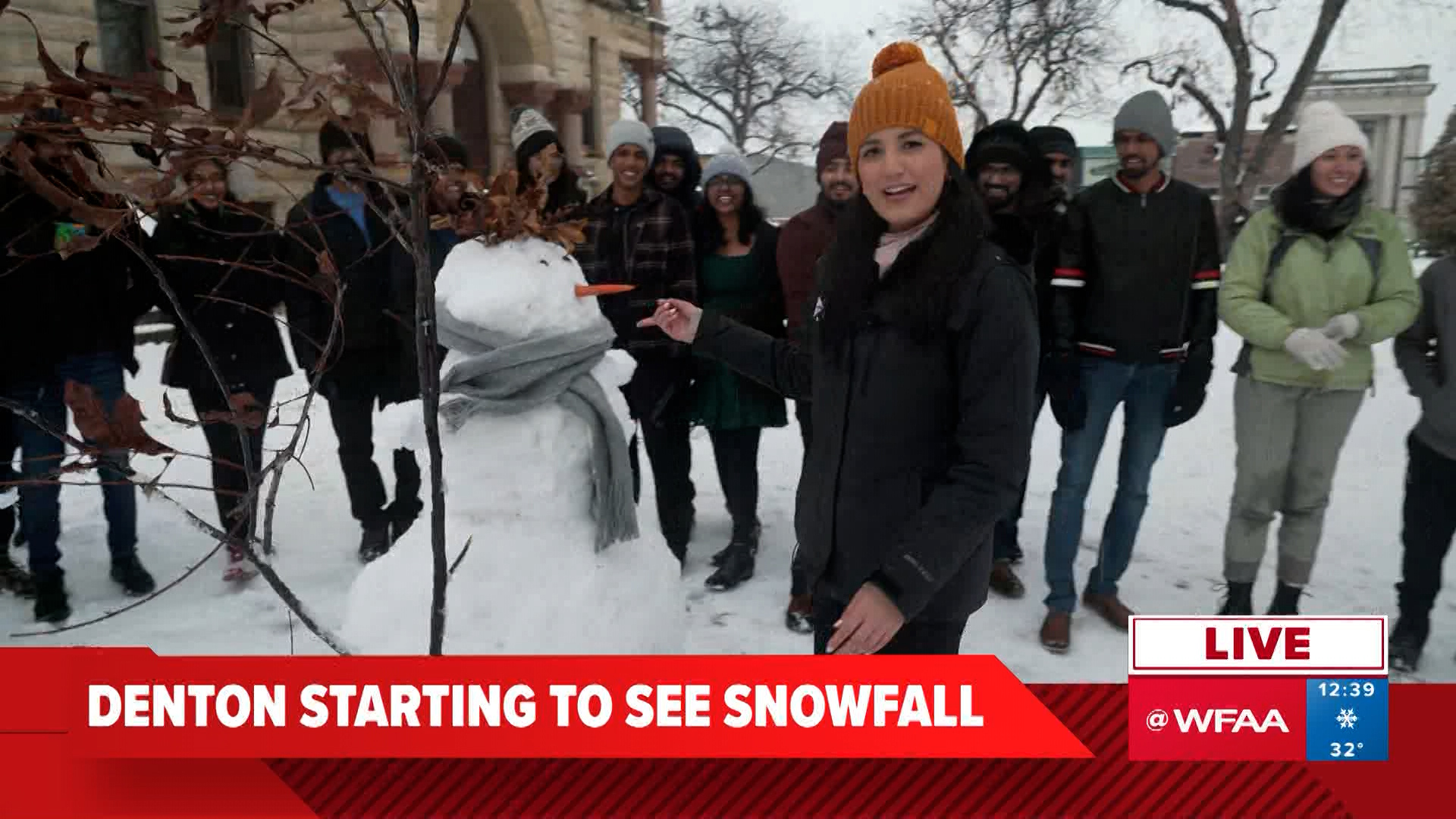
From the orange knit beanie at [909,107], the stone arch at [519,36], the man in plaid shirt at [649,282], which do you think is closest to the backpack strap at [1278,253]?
the orange knit beanie at [909,107]

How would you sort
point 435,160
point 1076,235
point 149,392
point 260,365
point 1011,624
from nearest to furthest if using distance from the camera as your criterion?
point 435,160, point 1076,235, point 1011,624, point 260,365, point 149,392

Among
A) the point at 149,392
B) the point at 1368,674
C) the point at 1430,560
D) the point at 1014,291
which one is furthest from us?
the point at 149,392

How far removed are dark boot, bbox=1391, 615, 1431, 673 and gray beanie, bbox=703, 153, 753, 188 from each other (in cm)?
289

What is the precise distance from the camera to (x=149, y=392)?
6270 mm

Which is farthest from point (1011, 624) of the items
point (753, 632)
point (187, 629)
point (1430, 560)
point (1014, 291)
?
point (187, 629)

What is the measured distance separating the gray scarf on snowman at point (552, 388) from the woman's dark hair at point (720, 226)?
4.90 ft

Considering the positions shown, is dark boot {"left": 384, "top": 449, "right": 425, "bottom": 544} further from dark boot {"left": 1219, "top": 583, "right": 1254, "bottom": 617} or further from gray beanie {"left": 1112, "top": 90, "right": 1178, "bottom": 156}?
dark boot {"left": 1219, "top": 583, "right": 1254, "bottom": 617}

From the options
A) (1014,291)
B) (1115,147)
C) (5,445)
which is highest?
(1115,147)

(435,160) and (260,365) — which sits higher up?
(435,160)

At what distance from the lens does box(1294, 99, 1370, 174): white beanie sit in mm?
2775

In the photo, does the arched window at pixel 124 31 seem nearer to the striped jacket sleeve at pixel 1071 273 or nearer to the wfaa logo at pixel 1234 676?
the striped jacket sleeve at pixel 1071 273

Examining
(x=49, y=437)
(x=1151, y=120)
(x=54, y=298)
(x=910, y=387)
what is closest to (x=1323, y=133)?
(x=1151, y=120)

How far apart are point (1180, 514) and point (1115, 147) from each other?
2.43 meters

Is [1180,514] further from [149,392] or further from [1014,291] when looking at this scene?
[149,392]
